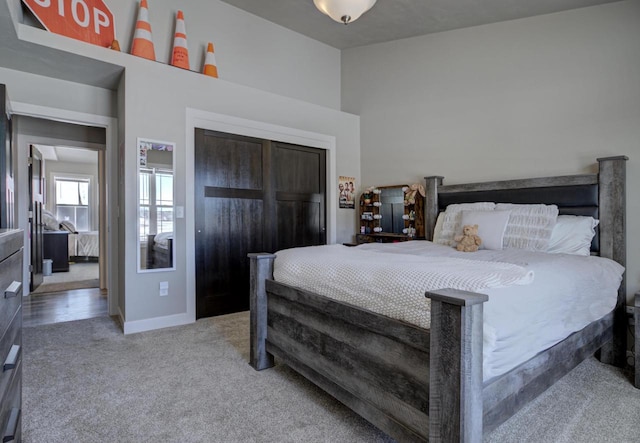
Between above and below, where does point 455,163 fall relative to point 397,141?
below

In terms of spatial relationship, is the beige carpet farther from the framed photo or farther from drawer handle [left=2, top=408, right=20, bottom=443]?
the framed photo

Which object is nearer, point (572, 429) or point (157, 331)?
point (572, 429)

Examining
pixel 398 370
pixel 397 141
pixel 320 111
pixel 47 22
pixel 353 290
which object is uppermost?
pixel 47 22

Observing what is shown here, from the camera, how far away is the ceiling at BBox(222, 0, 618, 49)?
301 cm

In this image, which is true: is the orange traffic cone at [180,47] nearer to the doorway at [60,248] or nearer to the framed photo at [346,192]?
the doorway at [60,248]

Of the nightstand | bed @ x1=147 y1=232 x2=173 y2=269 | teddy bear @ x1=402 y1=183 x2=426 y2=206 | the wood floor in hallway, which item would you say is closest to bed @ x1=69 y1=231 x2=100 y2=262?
the nightstand

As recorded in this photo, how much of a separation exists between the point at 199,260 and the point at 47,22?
A: 2350 millimetres

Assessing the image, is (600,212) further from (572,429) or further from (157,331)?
(157,331)

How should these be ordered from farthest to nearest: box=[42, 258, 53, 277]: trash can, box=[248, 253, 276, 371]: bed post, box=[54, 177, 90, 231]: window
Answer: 1. box=[54, 177, 90, 231]: window
2. box=[42, 258, 53, 277]: trash can
3. box=[248, 253, 276, 371]: bed post

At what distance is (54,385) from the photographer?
6.82 ft

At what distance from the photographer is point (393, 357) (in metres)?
1.36

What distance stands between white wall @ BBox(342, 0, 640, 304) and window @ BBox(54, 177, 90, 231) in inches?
331

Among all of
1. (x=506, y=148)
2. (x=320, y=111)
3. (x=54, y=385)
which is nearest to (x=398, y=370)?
(x=54, y=385)

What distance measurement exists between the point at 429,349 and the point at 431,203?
8.77 ft
